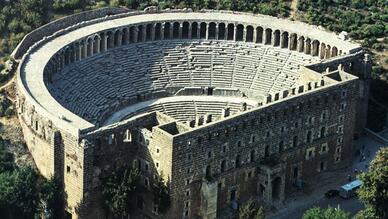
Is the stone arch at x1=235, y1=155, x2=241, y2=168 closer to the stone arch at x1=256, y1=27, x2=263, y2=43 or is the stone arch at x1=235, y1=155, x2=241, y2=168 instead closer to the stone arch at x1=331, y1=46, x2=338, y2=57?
the stone arch at x1=331, y1=46, x2=338, y2=57

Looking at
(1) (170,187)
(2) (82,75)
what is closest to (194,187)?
(1) (170,187)

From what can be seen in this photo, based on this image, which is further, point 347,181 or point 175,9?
point 175,9

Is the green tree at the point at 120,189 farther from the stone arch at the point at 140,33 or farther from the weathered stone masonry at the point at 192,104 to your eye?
the stone arch at the point at 140,33

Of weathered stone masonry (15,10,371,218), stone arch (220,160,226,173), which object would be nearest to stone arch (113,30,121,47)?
weathered stone masonry (15,10,371,218)

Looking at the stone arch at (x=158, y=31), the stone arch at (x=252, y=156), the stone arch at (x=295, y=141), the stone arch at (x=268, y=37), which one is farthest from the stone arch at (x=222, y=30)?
the stone arch at (x=252, y=156)

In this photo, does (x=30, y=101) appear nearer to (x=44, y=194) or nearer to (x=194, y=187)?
(x=44, y=194)

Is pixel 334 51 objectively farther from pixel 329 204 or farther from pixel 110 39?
pixel 110 39

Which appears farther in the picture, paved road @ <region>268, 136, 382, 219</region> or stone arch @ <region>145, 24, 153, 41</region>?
stone arch @ <region>145, 24, 153, 41</region>
